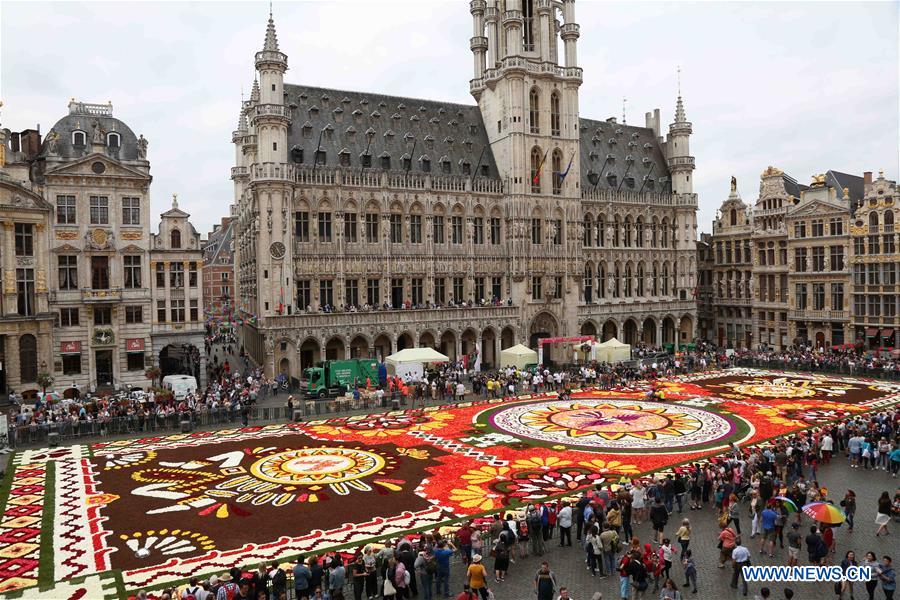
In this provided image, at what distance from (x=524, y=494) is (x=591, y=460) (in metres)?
5.54

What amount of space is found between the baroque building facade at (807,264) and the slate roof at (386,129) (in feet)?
102

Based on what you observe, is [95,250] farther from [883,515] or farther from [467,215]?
[883,515]

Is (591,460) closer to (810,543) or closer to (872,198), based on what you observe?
(810,543)

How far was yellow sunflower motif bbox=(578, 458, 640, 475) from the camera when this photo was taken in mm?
27291

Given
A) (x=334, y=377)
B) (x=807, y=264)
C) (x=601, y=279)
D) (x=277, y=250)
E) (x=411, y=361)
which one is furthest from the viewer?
(x=601, y=279)

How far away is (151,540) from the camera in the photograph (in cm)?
2069

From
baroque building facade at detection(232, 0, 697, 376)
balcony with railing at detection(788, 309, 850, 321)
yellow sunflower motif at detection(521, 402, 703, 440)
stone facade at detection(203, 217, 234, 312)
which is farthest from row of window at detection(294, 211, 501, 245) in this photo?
stone facade at detection(203, 217, 234, 312)

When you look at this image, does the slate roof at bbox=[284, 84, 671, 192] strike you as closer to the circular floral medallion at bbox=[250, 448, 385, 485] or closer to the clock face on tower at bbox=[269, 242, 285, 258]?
the clock face on tower at bbox=[269, 242, 285, 258]

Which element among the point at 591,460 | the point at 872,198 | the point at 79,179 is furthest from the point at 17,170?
the point at 872,198

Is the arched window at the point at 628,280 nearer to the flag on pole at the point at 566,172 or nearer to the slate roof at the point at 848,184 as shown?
the flag on pole at the point at 566,172

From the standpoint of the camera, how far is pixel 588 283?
70.0 metres

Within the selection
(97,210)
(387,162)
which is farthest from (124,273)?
(387,162)

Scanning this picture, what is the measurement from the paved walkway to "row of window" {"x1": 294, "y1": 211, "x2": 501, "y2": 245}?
131 feet

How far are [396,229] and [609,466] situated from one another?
36.0 meters
